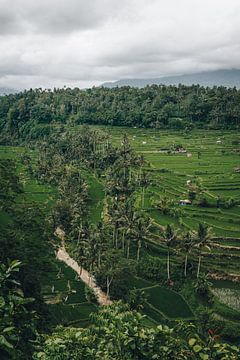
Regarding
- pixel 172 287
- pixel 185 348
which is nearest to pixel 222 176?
pixel 172 287

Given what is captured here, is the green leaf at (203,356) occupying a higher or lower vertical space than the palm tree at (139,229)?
higher

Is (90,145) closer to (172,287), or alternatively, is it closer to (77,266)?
(77,266)

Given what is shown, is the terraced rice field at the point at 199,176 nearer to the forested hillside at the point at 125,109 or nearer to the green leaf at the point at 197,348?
the forested hillside at the point at 125,109

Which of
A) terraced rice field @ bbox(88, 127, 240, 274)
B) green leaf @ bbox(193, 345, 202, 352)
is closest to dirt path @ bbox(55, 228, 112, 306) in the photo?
terraced rice field @ bbox(88, 127, 240, 274)

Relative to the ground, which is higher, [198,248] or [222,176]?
[222,176]

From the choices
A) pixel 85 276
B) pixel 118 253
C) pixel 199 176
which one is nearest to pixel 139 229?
pixel 118 253

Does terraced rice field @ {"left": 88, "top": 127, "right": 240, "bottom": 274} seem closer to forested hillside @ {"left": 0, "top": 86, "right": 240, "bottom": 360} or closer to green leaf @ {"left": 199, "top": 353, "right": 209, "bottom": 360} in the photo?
forested hillside @ {"left": 0, "top": 86, "right": 240, "bottom": 360}

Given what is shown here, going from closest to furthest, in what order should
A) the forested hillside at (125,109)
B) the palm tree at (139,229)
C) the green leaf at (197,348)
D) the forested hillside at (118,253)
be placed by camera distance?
the green leaf at (197,348)
the forested hillside at (118,253)
the palm tree at (139,229)
the forested hillside at (125,109)

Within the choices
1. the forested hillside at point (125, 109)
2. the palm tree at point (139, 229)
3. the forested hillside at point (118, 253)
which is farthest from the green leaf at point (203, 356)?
the forested hillside at point (125, 109)

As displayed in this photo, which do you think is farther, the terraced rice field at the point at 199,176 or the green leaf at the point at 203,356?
the terraced rice field at the point at 199,176
